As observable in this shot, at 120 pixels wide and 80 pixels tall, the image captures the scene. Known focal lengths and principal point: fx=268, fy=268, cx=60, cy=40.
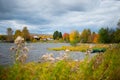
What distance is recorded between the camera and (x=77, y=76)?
8.00m

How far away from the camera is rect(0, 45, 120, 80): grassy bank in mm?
6469

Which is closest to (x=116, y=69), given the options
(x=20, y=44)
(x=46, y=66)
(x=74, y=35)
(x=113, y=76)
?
(x=113, y=76)

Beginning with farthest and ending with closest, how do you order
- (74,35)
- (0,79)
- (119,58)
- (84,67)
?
(74,35)
(119,58)
(84,67)
(0,79)

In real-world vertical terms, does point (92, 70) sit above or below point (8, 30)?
below

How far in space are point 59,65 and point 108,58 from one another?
103 inches

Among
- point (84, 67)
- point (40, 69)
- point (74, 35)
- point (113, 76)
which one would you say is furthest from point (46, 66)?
point (74, 35)

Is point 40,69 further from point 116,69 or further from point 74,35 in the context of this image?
point 74,35

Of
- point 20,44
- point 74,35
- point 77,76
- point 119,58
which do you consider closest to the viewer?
point 20,44

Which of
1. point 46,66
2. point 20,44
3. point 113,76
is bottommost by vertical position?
point 113,76

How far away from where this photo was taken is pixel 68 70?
6.77 meters

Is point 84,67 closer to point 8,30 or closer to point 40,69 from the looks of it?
point 40,69

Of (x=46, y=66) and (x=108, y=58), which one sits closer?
(x=46, y=66)

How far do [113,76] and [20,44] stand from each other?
11.2ft

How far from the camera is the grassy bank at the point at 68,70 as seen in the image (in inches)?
255
